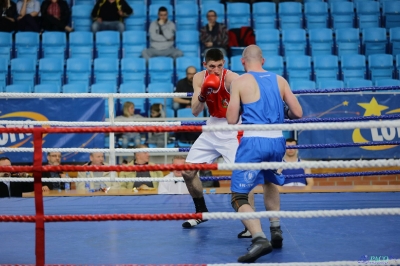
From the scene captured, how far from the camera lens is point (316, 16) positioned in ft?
34.6

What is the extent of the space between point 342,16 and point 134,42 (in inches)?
143

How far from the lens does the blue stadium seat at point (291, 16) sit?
10523 mm

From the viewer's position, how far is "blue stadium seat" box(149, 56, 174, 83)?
9461mm

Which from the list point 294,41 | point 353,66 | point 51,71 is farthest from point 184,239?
point 294,41

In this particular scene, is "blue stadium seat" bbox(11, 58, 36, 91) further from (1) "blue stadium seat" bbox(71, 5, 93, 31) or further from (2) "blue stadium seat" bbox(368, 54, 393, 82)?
(2) "blue stadium seat" bbox(368, 54, 393, 82)

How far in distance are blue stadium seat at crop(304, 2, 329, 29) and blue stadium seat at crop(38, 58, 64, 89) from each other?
4.32 m

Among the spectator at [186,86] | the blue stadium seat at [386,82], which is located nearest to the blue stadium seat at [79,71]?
the spectator at [186,86]

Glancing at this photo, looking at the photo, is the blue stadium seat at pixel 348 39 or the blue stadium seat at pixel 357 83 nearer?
the blue stadium seat at pixel 357 83

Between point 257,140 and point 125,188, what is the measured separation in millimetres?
3299

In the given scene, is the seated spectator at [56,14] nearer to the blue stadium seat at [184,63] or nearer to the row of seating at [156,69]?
the row of seating at [156,69]

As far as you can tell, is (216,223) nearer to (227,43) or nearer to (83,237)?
(83,237)

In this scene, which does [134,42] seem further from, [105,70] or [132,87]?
[132,87]

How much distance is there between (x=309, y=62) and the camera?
9.56 m

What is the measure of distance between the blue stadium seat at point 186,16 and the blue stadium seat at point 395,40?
10.8ft
